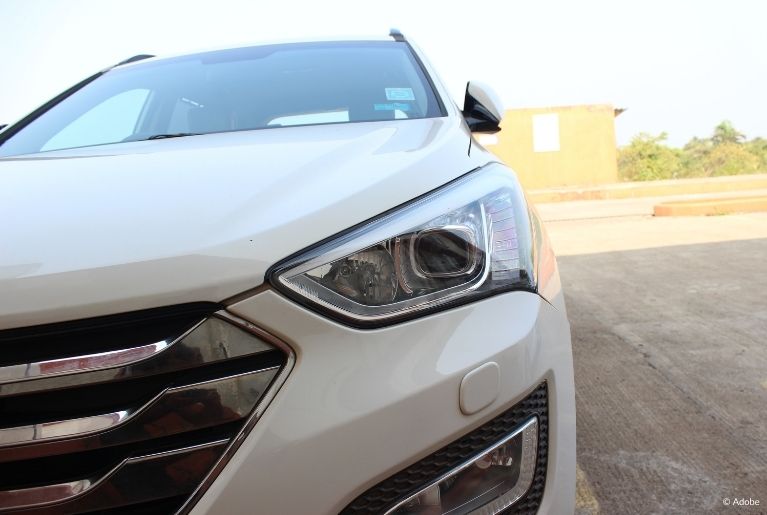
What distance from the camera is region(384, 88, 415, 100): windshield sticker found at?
6.79 ft

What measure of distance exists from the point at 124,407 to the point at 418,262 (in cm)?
50

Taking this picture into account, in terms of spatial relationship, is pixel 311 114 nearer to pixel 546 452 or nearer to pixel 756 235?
pixel 546 452

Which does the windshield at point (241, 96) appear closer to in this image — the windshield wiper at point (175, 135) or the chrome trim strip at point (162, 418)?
the windshield wiper at point (175, 135)

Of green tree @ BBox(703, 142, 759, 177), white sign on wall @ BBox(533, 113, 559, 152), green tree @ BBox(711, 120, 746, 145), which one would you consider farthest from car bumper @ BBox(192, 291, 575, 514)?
green tree @ BBox(711, 120, 746, 145)

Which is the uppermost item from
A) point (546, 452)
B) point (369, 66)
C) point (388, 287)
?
point (369, 66)

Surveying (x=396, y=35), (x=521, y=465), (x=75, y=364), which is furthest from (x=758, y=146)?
(x=75, y=364)

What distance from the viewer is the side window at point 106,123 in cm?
202

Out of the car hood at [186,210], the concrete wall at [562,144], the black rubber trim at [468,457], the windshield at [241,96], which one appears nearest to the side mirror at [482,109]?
the windshield at [241,96]

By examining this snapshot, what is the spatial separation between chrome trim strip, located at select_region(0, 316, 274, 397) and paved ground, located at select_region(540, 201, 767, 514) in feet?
4.26

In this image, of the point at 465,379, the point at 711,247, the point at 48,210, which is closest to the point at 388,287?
the point at 465,379

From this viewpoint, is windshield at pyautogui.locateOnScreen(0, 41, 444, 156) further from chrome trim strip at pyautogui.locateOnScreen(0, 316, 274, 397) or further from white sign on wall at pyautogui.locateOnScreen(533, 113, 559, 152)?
white sign on wall at pyautogui.locateOnScreen(533, 113, 559, 152)

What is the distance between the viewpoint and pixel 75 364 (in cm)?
87

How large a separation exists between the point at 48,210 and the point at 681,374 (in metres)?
2.55

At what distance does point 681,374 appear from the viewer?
2723 millimetres
